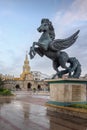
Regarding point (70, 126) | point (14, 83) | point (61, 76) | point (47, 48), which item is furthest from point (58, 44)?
point (14, 83)

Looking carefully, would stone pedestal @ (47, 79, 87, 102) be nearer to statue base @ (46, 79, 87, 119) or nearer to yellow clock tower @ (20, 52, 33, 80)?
statue base @ (46, 79, 87, 119)

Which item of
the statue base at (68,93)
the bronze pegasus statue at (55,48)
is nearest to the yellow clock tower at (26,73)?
the bronze pegasus statue at (55,48)

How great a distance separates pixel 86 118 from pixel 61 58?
4.77m

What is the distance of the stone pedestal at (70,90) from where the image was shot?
47.9 feet

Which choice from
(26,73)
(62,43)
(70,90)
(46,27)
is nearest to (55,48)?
(62,43)

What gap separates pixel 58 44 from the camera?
15500 mm

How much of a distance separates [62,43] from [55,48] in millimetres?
709

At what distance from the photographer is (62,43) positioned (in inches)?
620

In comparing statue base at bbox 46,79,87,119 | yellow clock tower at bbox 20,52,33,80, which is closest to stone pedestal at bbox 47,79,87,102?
statue base at bbox 46,79,87,119

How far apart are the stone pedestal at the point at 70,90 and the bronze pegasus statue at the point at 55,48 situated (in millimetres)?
947

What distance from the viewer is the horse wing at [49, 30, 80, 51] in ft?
50.0

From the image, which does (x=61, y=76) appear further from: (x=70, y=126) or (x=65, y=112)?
(x=70, y=126)

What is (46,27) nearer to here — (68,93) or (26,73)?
(68,93)

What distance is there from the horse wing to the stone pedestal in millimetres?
1983
